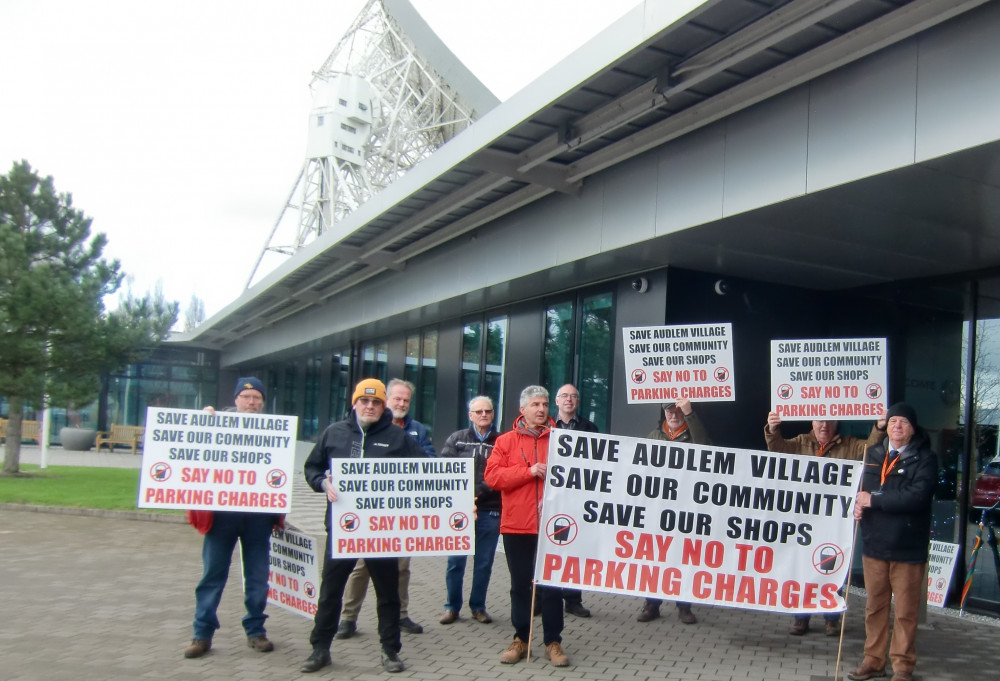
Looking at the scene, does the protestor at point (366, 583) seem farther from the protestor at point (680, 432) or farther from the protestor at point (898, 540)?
the protestor at point (898, 540)

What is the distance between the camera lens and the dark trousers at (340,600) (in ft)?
18.6

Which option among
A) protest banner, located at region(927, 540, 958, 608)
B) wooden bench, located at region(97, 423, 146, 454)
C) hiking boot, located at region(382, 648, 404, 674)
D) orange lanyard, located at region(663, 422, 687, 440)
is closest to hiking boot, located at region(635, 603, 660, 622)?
orange lanyard, located at region(663, 422, 687, 440)

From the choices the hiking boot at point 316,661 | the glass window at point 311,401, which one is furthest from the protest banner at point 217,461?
the glass window at point 311,401

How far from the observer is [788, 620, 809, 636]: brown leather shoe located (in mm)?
7105

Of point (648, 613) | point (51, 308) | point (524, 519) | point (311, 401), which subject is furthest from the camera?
point (311, 401)

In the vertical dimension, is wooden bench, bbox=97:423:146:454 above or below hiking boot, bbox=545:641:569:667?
below

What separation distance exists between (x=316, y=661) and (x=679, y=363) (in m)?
3.84

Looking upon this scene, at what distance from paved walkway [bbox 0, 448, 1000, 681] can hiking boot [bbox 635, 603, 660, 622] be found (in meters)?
0.13

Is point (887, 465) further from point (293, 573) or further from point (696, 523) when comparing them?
point (293, 573)

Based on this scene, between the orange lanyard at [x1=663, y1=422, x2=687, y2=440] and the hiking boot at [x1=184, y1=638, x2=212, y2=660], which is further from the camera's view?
the orange lanyard at [x1=663, y1=422, x2=687, y2=440]

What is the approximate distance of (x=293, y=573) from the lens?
20.7 ft

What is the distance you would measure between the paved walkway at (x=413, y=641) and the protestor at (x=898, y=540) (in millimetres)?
415

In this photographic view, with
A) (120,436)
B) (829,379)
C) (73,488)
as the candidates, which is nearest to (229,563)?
(829,379)

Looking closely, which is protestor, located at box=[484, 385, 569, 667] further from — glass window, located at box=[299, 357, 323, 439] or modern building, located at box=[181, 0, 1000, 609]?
glass window, located at box=[299, 357, 323, 439]
